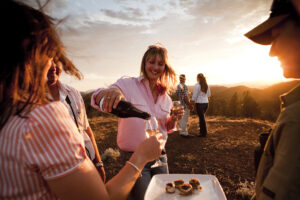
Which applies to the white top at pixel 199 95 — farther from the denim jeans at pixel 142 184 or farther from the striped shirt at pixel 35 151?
the striped shirt at pixel 35 151

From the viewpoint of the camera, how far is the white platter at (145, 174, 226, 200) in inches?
60.1

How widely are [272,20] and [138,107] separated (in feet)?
6.04

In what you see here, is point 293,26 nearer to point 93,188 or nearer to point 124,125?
point 93,188

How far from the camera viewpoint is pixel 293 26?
1058 mm

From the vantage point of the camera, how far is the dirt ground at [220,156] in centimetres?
438

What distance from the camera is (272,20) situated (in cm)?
114

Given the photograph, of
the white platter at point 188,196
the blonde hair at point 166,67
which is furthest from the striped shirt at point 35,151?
the blonde hair at point 166,67

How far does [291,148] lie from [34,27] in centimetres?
Answer: 149

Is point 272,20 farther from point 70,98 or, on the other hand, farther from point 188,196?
point 70,98

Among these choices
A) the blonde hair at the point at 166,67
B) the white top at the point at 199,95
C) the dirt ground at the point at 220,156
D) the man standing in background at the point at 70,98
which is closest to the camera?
the man standing in background at the point at 70,98

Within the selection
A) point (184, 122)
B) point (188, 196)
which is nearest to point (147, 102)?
point (188, 196)

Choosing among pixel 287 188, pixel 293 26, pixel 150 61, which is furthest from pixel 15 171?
pixel 150 61

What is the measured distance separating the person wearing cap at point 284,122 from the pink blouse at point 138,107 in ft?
5.08

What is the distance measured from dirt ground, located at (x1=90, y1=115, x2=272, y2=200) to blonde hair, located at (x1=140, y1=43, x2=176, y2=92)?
7.28 feet
